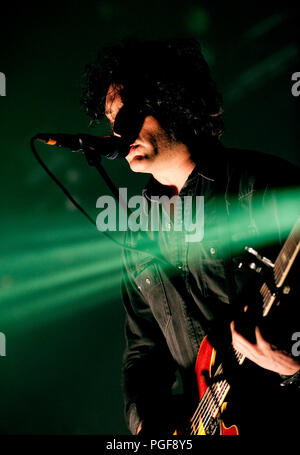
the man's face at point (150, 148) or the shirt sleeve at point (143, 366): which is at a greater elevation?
the man's face at point (150, 148)

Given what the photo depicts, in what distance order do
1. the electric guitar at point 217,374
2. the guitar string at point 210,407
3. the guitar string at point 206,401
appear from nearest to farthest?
the electric guitar at point 217,374, the guitar string at point 206,401, the guitar string at point 210,407

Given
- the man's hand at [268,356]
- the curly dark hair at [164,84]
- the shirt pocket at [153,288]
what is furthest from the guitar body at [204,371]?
the curly dark hair at [164,84]

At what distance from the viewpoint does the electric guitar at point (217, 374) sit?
3.44 ft

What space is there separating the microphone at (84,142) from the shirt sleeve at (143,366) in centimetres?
84

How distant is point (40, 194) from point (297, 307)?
2177 millimetres

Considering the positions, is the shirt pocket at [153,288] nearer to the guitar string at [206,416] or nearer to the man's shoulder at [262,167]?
the guitar string at [206,416]

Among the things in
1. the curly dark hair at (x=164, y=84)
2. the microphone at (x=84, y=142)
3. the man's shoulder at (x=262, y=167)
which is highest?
the curly dark hair at (x=164, y=84)

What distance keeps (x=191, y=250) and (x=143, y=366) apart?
0.75 meters

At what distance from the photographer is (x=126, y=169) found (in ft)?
8.71

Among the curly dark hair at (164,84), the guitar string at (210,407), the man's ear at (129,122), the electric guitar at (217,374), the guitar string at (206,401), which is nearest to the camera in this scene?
the electric guitar at (217,374)

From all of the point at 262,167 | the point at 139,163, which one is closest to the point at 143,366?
the point at 139,163

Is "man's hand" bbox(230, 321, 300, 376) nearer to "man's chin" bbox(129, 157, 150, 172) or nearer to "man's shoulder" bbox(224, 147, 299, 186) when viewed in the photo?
"man's shoulder" bbox(224, 147, 299, 186)

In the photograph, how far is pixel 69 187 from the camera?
2643 millimetres

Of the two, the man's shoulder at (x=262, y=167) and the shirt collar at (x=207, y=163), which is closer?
the man's shoulder at (x=262, y=167)
